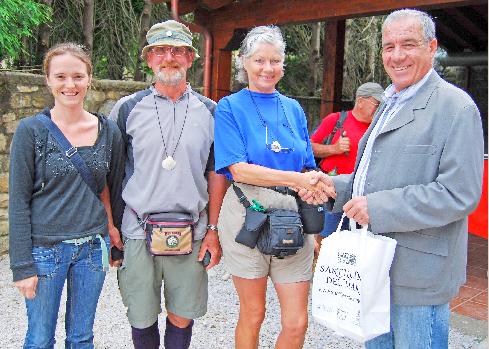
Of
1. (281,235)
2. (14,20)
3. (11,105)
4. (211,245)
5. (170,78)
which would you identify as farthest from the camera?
(11,105)

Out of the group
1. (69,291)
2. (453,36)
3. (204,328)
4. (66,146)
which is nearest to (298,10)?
(204,328)

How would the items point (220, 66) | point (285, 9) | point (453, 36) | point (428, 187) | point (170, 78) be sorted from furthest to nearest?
point (453, 36), point (220, 66), point (285, 9), point (170, 78), point (428, 187)

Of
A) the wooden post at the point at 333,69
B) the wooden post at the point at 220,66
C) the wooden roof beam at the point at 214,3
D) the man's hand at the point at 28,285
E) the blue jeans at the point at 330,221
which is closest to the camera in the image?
the man's hand at the point at 28,285

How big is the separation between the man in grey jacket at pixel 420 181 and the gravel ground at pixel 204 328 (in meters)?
1.80

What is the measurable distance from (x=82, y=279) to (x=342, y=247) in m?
1.20

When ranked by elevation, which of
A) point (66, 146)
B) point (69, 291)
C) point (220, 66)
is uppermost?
point (220, 66)

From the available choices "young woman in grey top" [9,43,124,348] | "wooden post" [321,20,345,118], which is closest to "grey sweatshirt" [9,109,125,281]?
"young woman in grey top" [9,43,124,348]

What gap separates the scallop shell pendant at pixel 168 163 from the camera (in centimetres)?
249

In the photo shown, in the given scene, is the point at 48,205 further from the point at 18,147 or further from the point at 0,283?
the point at 0,283

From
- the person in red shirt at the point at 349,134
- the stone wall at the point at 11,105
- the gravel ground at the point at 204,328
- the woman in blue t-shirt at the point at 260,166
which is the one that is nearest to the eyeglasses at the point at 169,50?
the woman in blue t-shirt at the point at 260,166

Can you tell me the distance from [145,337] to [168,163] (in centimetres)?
92

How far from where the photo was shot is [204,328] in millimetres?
3801

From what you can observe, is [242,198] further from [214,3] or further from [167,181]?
[214,3]

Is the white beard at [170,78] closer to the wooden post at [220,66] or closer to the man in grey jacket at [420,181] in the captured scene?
the man in grey jacket at [420,181]
